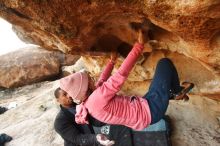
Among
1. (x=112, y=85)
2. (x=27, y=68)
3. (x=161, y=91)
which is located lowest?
(x=27, y=68)

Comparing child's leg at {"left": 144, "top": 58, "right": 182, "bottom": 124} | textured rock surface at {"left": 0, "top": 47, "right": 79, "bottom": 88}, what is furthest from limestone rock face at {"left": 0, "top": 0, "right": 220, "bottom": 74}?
textured rock surface at {"left": 0, "top": 47, "right": 79, "bottom": 88}

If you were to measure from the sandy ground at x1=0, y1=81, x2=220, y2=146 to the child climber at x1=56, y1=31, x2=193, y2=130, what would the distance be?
1.48 m

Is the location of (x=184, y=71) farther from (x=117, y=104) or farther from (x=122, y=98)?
(x=117, y=104)

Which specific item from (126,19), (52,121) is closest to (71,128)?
(126,19)

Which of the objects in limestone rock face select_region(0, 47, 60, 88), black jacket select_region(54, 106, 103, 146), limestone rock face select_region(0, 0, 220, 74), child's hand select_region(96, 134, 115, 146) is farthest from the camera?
limestone rock face select_region(0, 47, 60, 88)

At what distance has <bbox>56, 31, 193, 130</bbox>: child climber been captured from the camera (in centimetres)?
327

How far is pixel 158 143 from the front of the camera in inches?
175

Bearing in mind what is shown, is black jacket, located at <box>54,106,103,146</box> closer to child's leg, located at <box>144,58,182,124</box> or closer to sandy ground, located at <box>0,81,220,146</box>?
child's leg, located at <box>144,58,182,124</box>

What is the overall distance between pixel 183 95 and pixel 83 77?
128 cm

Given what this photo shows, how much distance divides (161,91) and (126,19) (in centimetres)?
91

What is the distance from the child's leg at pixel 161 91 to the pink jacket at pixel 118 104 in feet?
0.25

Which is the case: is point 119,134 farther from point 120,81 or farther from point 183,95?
point 120,81

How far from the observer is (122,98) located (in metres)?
3.50

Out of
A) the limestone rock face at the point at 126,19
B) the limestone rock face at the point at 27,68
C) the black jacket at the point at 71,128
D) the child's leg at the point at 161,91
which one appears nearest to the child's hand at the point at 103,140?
the black jacket at the point at 71,128
